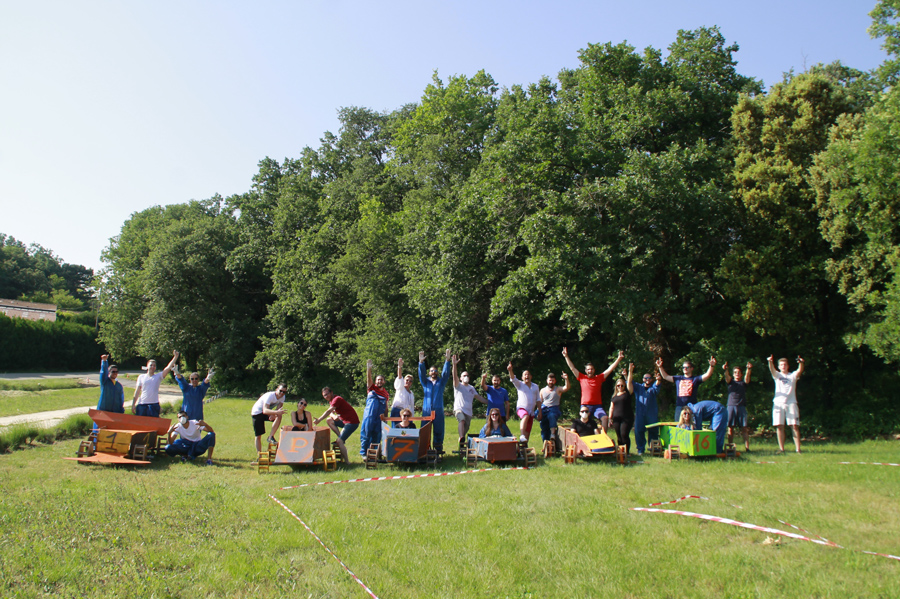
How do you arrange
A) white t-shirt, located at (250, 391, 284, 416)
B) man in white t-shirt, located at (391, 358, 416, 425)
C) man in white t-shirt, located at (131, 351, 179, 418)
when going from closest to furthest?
white t-shirt, located at (250, 391, 284, 416)
man in white t-shirt, located at (391, 358, 416, 425)
man in white t-shirt, located at (131, 351, 179, 418)

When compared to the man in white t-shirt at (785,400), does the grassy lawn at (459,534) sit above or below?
below

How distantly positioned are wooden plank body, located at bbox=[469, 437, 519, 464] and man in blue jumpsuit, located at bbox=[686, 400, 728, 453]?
12.0 ft

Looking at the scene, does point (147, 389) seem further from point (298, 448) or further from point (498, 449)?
point (498, 449)

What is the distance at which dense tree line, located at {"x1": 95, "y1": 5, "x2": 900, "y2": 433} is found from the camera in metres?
16.0

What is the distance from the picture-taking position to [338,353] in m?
31.7

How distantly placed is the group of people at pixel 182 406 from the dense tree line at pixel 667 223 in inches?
373

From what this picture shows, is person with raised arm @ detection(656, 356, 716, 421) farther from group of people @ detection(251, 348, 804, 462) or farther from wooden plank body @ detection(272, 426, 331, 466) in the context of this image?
wooden plank body @ detection(272, 426, 331, 466)

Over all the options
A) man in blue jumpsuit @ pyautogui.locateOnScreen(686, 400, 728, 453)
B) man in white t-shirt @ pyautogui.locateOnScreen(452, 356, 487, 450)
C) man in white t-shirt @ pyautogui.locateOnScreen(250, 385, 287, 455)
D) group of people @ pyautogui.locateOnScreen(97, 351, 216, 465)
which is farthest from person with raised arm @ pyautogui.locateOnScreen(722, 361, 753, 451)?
group of people @ pyautogui.locateOnScreen(97, 351, 216, 465)

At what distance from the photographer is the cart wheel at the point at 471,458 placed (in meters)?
11.0

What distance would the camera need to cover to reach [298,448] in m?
10.6

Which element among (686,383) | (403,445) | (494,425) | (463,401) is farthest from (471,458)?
(686,383)

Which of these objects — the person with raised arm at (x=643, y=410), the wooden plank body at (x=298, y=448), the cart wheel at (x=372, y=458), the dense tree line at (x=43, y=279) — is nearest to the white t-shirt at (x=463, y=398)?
the cart wheel at (x=372, y=458)

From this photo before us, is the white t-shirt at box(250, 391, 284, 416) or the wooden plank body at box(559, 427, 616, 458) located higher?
the white t-shirt at box(250, 391, 284, 416)

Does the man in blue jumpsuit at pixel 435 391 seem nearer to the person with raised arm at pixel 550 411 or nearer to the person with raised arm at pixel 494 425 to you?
the person with raised arm at pixel 494 425
